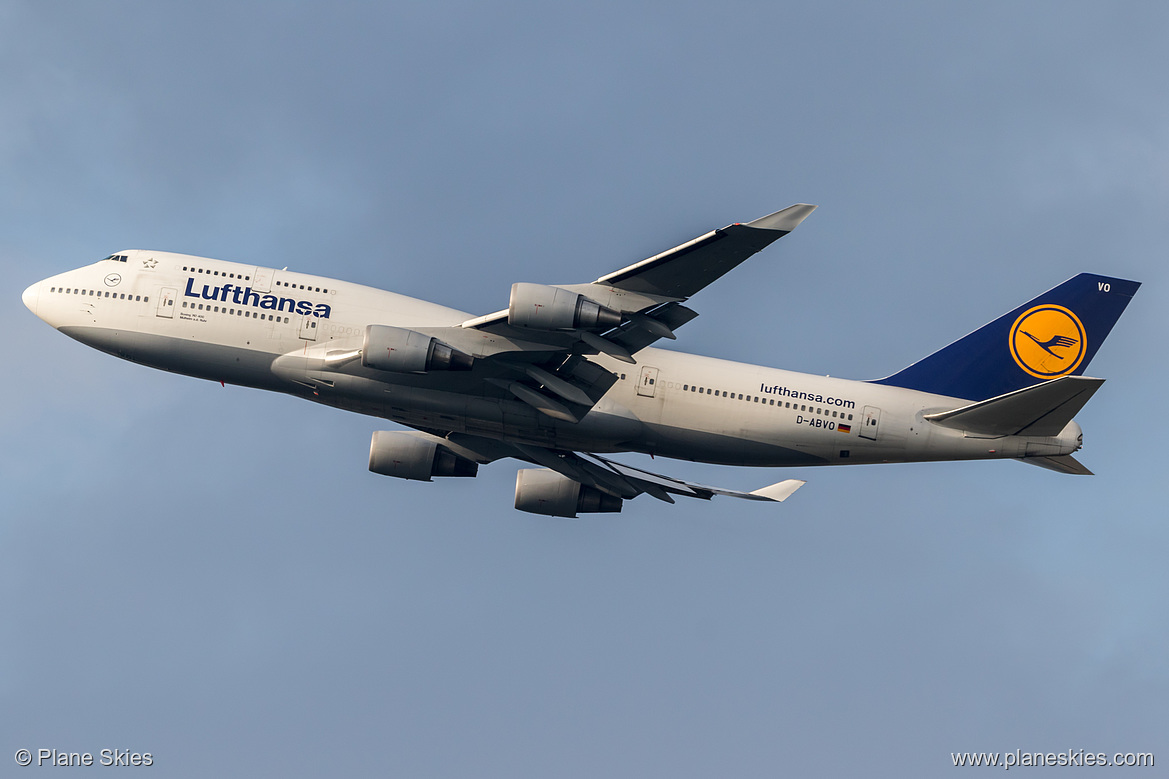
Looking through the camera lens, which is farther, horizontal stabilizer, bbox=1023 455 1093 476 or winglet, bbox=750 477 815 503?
winglet, bbox=750 477 815 503

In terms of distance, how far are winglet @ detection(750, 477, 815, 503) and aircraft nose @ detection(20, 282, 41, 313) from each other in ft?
81.9

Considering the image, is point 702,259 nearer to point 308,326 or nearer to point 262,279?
point 308,326

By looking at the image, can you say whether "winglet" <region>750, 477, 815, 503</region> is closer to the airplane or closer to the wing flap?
the airplane

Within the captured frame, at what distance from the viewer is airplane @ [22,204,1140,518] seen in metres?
33.6

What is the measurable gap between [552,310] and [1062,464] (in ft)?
57.7

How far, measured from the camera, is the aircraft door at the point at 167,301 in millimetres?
35531

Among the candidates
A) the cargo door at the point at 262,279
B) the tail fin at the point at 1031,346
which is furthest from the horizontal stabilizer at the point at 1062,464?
the cargo door at the point at 262,279

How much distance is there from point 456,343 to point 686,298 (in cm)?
715

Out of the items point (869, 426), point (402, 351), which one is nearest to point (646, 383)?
point (869, 426)

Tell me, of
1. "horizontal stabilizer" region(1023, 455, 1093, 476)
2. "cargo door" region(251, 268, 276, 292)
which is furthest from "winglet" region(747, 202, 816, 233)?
"cargo door" region(251, 268, 276, 292)

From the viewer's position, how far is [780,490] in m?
39.3

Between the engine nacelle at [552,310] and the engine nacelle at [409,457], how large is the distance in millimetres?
10654

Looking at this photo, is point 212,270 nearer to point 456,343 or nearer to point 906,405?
point 456,343

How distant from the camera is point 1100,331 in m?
37.9
